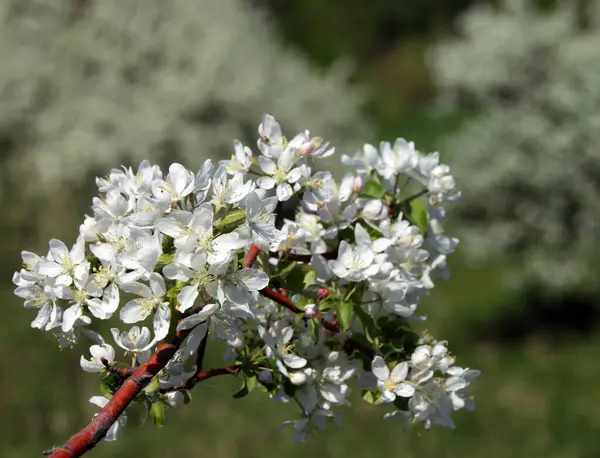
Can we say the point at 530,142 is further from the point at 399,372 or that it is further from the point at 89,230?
the point at 89,230

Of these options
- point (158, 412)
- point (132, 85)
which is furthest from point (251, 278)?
point (132, 85)

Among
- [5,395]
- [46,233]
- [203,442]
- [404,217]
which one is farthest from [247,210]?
[46,233]

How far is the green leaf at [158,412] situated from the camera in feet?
5.15

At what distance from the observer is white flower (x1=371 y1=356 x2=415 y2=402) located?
176 cm

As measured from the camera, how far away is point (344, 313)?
5.52 ft

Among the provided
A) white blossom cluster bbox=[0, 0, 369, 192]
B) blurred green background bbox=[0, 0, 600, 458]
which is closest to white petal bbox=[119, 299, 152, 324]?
blurred green background bbox=[0, 0, 600, 458]

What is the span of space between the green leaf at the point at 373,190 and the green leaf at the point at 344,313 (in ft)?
1.33

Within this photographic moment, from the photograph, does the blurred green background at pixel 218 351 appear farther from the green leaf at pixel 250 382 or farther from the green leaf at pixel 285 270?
the green leaf at pixel 285 270

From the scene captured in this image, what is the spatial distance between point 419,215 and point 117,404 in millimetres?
874

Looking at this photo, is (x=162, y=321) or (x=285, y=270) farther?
(x=285, y=270)

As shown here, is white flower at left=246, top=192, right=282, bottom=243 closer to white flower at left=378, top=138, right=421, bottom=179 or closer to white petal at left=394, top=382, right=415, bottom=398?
white petal at left=394, top=382, right=415, bottom=398

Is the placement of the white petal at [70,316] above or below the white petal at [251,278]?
below

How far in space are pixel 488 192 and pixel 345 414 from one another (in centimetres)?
350

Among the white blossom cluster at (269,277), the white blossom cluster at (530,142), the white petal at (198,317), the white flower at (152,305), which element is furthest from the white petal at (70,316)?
the white blossom cluster at (530,142)
